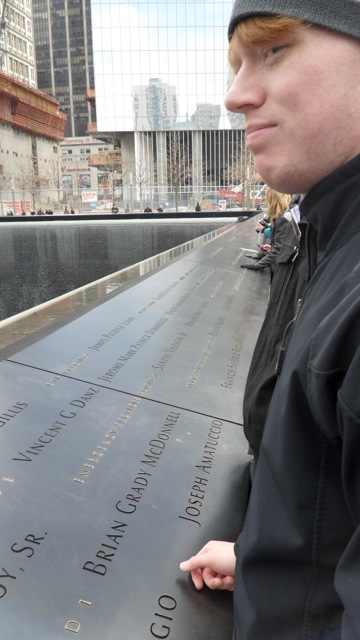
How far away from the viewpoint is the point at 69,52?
116750mm

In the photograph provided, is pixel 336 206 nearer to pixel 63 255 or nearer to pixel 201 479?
pixel 201 479

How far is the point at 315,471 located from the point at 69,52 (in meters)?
133

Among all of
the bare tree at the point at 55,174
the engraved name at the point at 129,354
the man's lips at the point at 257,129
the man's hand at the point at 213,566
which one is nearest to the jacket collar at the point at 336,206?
the man's lips at the point at 257,129

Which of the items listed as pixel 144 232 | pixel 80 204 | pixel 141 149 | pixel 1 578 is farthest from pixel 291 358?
pixel 141 149

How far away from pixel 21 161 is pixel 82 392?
6026cm

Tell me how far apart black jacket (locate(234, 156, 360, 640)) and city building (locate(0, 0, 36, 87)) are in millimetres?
A: 73463

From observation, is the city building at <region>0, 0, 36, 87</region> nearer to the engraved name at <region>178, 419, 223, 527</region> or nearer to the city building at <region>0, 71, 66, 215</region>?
the city building at <region>0, 71, 66, 215</region>

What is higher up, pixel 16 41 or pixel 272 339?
pixel 16 41

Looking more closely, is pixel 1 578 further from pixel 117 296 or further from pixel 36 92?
pixel 36 92

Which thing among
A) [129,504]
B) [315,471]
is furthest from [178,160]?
[315,471]

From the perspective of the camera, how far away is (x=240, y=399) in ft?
8.27

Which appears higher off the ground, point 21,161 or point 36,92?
point 36,92

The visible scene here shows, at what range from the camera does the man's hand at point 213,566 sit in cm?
130

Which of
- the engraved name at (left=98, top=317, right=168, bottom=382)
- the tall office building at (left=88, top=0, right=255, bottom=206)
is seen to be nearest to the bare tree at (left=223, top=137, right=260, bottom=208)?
the tall office building at (left=88, top=0, right=255, bottom=206)
